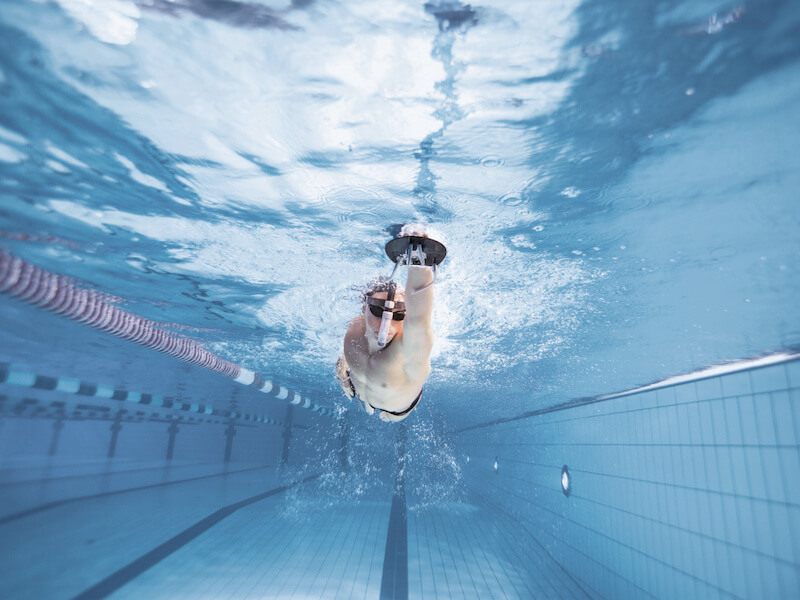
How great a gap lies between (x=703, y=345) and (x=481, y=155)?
5.14 m

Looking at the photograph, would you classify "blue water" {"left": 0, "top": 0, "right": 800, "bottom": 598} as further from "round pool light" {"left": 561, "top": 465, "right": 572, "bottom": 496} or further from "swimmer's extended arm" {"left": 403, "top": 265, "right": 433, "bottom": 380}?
"swimmer's extended arm" {"left": 403, "top": 265, "right": 433, "bottom": 380}

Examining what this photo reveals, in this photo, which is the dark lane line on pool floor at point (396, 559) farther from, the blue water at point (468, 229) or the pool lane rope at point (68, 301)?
the pool lane rope at point (68, 301)

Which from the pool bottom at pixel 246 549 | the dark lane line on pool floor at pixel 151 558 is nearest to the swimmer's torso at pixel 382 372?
the pool bottom at pixel 246 549

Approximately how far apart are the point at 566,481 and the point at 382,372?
10.0 metres

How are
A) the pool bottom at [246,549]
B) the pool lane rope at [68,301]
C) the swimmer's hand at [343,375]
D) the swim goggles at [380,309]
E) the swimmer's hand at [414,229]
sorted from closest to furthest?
the swim goggles at [380,309]
the swimmer's hand at [343,375]
the swimmer's hand at [414,229]
the pool lane rope at [68,301]
the pool bottom at [246,549]

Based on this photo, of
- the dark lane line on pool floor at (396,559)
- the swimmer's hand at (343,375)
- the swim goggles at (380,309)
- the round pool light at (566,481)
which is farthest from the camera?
the round pool light at (566,481)

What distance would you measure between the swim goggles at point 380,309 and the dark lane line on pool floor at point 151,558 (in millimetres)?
7144

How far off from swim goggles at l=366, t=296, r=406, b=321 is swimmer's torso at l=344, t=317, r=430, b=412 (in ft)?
0.50

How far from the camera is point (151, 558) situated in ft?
28.3

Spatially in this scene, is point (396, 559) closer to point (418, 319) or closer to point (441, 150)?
point (418, 319)

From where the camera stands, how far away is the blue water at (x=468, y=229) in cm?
277

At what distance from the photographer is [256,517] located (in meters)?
13.0

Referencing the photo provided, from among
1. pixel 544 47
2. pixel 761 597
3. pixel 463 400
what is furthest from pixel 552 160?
pixel 463 400

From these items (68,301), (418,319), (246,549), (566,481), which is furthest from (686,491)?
(68,301)
